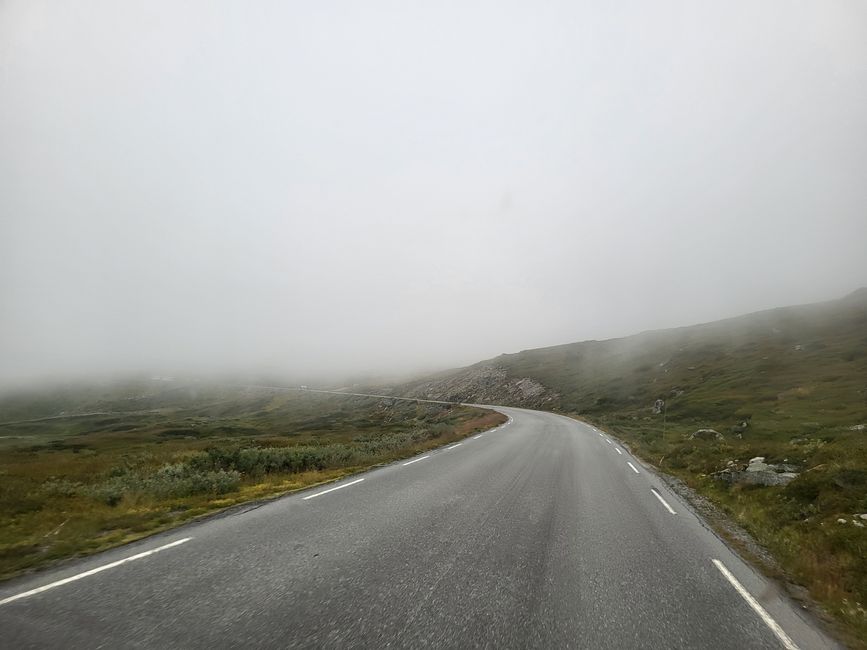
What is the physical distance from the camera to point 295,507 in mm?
9789

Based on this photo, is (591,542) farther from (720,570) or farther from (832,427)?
(832,427)

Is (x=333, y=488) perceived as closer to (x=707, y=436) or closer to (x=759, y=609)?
(x=759, y=609)

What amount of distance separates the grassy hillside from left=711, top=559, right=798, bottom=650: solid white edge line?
1059mm

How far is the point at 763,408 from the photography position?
44.9 meters

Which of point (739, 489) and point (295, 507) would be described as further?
point (739, 489)

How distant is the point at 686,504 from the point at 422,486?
8.02 m

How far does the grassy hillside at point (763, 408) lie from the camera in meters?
8.48

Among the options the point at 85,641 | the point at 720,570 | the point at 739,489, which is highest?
the point at 85,641

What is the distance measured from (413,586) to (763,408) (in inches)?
2169

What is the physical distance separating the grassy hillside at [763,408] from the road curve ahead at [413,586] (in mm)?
1943

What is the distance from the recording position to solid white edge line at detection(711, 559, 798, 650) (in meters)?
4.90

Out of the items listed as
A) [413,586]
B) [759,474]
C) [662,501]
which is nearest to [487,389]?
[759,474]

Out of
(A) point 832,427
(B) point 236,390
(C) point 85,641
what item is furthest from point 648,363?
(B) point 236,390

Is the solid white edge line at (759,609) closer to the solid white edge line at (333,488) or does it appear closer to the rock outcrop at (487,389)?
the solid white edge line at (333,488)
